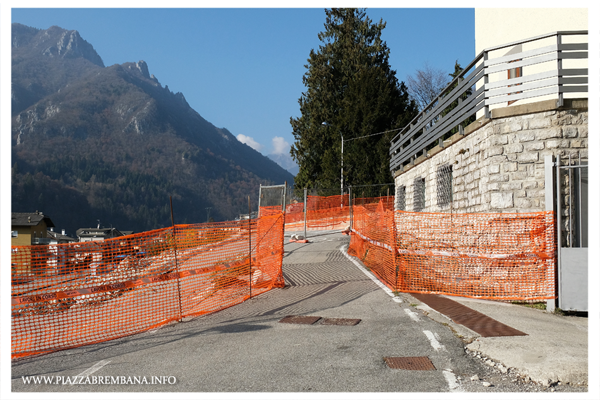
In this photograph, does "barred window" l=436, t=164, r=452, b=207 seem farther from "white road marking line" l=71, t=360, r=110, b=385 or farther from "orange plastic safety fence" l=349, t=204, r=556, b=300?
"white road marking line" l=71, t=360, r=110, b=385

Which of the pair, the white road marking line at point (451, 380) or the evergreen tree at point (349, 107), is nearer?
→ the white road marking line at point (451, 380)

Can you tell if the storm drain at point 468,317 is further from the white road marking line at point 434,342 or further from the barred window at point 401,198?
the barred window at point 401,198

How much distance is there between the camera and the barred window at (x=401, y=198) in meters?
21.8

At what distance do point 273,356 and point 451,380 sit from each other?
1.95m

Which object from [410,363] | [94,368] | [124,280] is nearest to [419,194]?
[124,280]

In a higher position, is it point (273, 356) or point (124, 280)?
point (124, 280)

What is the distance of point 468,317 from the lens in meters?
7.53

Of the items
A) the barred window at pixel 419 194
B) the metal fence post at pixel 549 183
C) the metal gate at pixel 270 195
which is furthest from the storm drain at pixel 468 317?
the metal gate at pixel 270 195

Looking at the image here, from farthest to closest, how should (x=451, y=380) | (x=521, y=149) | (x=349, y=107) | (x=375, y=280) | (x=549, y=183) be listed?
(x=349, y=107) → (x=375, y=280) → (x=521, y=149) → (x=549, y=183) → (x=451, y=380)

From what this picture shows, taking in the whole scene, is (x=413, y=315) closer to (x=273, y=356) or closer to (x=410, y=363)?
(x=410, y=363)

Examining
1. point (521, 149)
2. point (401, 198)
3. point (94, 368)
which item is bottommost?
point (94, 368)

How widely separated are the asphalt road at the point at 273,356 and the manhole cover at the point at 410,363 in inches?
3.7
